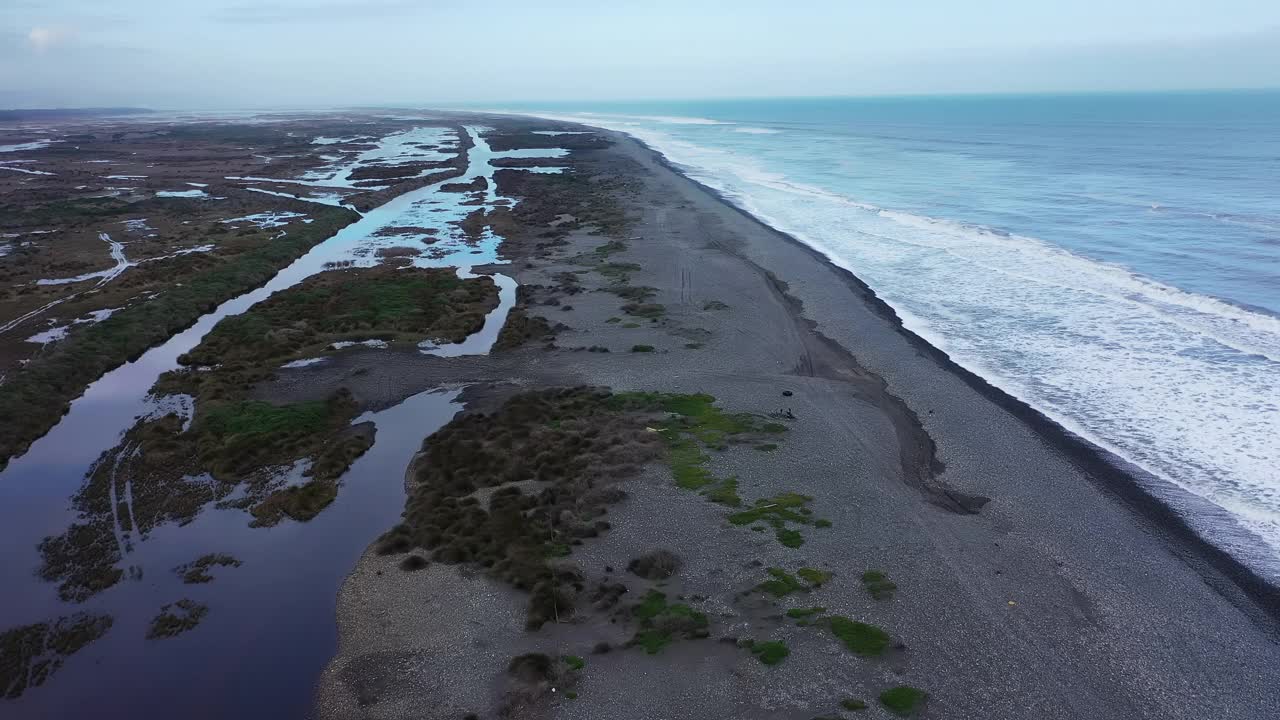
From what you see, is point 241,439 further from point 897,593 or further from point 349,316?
point 897,593

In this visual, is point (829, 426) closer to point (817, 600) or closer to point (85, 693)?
point (817, 600)

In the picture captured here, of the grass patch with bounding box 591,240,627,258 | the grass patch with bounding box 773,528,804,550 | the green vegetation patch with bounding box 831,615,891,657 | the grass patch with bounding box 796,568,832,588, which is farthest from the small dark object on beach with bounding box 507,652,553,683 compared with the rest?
Answer: the grass patch with bounding box 591,240,627,258

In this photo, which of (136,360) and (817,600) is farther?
(136,360)

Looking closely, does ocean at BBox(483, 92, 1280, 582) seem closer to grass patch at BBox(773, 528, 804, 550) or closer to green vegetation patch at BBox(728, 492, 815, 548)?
green vegetation patch at BBox(728, 492, 815, 548)

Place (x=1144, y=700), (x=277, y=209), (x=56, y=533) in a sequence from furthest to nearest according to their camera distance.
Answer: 1. (x=277, y=209)
2. (x=56, y=533)
3. (x=1144, y=700)

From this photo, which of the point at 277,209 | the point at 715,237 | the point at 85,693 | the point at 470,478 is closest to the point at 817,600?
the point at 470,478

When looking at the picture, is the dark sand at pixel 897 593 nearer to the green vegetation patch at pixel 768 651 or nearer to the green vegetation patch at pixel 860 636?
the green vegetation patch at pixel 768 651

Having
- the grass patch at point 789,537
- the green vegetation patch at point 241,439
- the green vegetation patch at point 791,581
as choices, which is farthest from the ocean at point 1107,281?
the green vegetation patch at point 241,439

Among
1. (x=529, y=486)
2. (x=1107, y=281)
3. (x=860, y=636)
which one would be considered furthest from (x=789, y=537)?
(x=1107, y=281)
